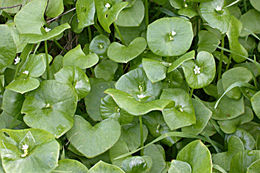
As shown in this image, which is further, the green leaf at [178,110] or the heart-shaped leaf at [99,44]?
the heart-shaped leaf at [99,44]

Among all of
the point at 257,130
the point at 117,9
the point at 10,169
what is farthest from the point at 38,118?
the point at 257,130

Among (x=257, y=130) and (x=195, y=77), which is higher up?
(x=195, y=77)

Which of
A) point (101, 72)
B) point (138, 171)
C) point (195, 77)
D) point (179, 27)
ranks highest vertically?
point (179, 27)

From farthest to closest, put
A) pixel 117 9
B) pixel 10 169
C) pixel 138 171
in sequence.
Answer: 1. pixel 117 9
2. pixel 138 171
3. pixel 10 169

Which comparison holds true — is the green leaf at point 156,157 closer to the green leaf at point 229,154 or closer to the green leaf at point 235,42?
the green leaf at point 229,154

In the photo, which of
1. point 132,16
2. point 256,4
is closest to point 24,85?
point 132,16

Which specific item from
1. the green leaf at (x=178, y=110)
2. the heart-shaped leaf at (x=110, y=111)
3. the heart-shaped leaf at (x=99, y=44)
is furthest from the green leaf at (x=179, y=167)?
the heart-shaped leaf at (x=99, y=44)

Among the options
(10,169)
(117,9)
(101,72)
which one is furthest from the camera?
(101,72)

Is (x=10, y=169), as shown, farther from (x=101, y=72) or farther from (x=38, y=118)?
(x=101, y=72)
